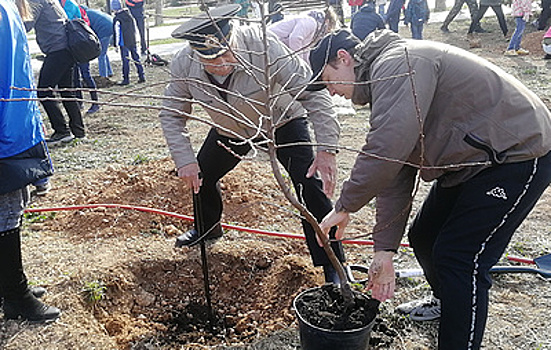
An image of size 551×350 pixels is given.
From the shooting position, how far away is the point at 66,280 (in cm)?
314

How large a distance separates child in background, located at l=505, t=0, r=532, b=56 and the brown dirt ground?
24.1 feet

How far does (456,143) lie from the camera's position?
198cm

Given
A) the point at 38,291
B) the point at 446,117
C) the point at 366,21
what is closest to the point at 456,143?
the point at 446,117

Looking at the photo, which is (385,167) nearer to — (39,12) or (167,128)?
(167,128)

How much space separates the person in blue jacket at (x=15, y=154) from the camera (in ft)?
7.75

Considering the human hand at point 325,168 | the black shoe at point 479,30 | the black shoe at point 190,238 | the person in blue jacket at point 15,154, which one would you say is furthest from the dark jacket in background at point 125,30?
the black shoe at point 479,30

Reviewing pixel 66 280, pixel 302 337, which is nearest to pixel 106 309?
pixel 66 280

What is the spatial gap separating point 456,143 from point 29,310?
2.39 m

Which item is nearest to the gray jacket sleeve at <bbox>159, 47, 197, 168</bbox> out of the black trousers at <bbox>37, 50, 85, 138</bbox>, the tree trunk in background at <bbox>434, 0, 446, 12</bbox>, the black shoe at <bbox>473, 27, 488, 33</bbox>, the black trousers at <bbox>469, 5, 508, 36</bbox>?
the black trousers at <bbox>37, 50, 85, 138</bbox>

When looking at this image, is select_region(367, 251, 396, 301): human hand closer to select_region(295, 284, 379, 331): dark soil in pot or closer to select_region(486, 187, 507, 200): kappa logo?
select_region(295, 284, 379, 331): dark soil in pot

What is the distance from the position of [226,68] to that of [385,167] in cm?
128

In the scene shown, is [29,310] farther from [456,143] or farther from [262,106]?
[456,143]

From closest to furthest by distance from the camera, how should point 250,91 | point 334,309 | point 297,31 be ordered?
point 334,309 < point 250,91 < point 297,31

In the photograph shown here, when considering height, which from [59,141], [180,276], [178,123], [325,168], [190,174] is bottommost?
[59,141]
